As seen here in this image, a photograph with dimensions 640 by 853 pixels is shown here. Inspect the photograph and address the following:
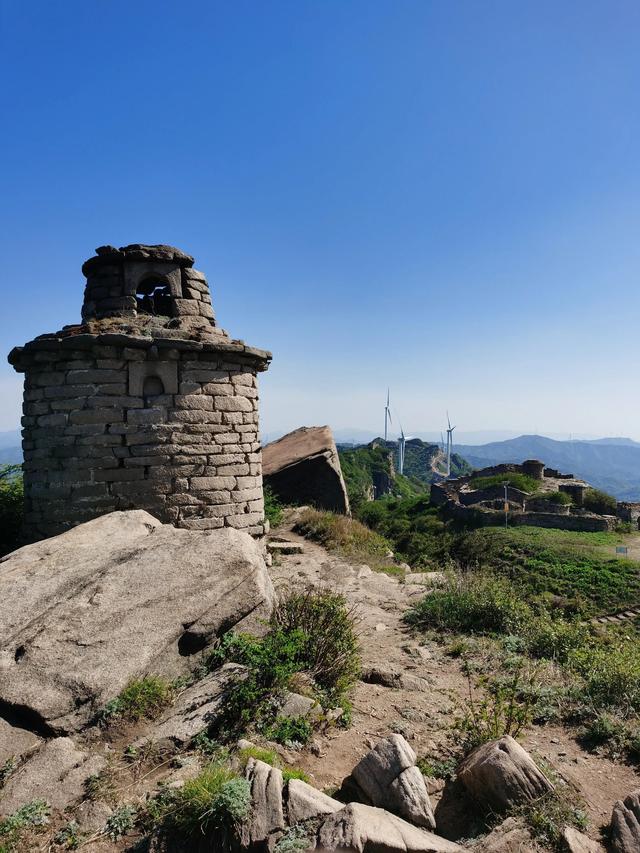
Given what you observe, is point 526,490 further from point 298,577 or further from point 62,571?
point 62,571

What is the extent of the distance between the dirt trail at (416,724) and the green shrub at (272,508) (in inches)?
229

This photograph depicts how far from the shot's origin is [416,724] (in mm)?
4215

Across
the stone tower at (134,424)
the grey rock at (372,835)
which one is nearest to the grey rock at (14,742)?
the grey rock at (372,835)

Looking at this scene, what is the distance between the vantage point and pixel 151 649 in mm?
4082

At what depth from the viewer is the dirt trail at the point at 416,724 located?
3452 mm

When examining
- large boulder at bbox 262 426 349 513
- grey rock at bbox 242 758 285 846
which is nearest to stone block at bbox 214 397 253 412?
grey rock at bbox 242 758 285 846

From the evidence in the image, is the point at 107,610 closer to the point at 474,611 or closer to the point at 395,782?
the point at 395,782

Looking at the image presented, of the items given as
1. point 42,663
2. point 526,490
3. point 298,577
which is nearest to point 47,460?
point 42,663

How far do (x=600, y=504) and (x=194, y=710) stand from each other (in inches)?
1356

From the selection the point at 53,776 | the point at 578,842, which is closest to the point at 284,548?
the point at 53,776

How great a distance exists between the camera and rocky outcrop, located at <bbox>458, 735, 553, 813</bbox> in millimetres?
3047

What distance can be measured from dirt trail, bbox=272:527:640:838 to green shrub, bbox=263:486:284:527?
5.82 meters

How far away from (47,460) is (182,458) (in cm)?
195

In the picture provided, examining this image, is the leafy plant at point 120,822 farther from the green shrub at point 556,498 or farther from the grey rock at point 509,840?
the green shrub at point 556,498
